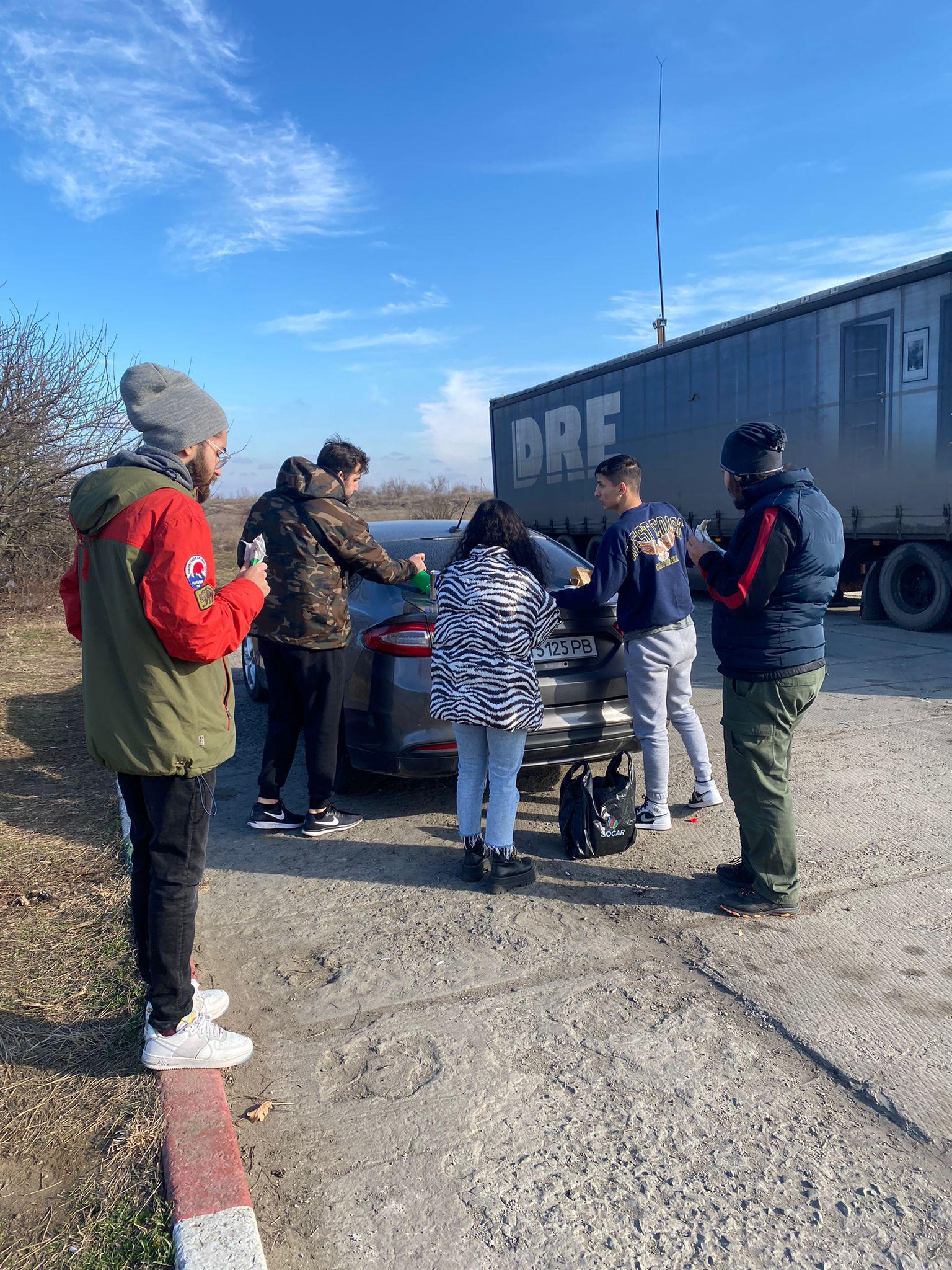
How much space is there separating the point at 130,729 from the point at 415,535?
3.56 metres

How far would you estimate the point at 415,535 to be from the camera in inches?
232

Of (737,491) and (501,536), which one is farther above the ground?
(737,491)

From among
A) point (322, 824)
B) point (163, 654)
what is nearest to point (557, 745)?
point (322, 824)

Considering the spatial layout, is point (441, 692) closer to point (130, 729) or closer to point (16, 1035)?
point (130, 729)

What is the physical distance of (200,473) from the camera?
9.04ft

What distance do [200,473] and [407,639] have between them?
6.48ft

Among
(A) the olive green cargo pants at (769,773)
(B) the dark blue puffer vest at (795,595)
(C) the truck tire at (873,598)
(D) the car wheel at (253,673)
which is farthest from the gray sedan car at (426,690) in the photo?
(C) the truck tire at (873,598)

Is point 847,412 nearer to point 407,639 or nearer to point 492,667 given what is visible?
point 407,639

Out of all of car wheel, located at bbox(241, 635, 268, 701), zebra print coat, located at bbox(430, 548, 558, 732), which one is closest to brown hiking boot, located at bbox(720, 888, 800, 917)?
zebra print coat, located at bbox(430, 548, 558, 732)

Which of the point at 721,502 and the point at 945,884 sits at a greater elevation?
the point at 721,502

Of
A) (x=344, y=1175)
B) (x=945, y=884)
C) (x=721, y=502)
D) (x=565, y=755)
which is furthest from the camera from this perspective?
(x=721, y=502)

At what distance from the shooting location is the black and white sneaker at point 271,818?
4.78 meters

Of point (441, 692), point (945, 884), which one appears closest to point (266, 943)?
point (441, 692)

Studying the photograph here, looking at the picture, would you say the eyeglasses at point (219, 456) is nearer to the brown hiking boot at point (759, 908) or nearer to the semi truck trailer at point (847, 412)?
the brown hiking boot at point (759, 908)
